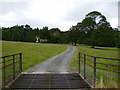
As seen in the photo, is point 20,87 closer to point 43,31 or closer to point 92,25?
point 92,25

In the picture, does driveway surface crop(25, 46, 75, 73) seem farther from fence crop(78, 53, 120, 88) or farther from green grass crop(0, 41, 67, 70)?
fence crop(78, 53, 120, 88)

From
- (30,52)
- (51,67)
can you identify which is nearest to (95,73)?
(51,67)

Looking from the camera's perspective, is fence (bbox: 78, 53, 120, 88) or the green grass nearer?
fence (bbox: 78, 53, 120, 88)

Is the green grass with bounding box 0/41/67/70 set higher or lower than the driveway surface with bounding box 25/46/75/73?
higher

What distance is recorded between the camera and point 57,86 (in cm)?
426

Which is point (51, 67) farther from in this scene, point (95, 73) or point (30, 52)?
point (30, 52)

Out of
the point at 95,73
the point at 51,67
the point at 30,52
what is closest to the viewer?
the point at 95,73

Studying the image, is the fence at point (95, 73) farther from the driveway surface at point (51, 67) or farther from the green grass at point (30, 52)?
the green grass at point (30, 52)

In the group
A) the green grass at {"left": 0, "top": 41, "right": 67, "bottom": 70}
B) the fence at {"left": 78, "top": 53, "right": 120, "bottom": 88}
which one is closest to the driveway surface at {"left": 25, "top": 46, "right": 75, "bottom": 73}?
the green grass at {"left": 0, "top": 41, "right": 67, "bottom": 70}

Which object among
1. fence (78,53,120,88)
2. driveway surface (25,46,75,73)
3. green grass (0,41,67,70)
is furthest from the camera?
green grass (0,41,67,70)

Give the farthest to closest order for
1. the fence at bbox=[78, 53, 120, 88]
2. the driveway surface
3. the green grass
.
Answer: the green grass
the driveway surface
the fence at bbox=[78, 53, 120, 88]

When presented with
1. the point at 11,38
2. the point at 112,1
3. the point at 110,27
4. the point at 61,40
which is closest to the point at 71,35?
the point at 61,40

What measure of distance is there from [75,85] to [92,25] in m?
27.8

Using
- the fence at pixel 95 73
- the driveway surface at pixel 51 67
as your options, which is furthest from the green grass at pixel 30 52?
the fence at pixel 95 73
